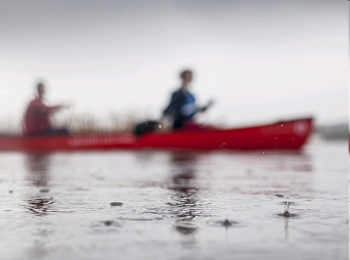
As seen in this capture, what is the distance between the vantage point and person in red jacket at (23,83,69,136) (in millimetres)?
13742

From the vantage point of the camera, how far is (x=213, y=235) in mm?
1665

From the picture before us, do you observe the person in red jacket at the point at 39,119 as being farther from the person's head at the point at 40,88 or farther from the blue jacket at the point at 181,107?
the blue jacket at the point at 181,107

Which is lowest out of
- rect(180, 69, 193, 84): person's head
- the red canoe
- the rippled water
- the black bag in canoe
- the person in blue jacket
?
the rippled water

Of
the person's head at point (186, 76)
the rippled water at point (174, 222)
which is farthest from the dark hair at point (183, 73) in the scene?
the rippled water at point (174, 222)

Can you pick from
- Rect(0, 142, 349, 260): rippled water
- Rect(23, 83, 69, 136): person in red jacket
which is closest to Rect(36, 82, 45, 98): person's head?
Rect(23, 83, 69, 136): person in red jacket

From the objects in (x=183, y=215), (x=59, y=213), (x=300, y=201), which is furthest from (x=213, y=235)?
(x=300, y=201)

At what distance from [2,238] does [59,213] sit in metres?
0.54

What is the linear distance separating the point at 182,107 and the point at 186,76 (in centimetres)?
84

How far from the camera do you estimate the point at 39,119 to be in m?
14.2

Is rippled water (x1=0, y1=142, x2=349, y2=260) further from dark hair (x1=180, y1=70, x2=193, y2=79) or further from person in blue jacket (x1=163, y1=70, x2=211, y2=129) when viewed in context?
person in blue jacket (x1=163, y1=70, x2=211, y2=129)

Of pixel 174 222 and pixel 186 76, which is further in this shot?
pixel 186 76

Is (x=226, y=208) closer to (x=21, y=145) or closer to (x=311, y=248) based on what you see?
(x=311, y=248)

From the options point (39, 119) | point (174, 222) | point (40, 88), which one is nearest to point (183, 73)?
point (40, 88)

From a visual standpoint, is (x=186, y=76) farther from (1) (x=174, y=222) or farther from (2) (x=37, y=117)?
(1) (x=174, y=222)
